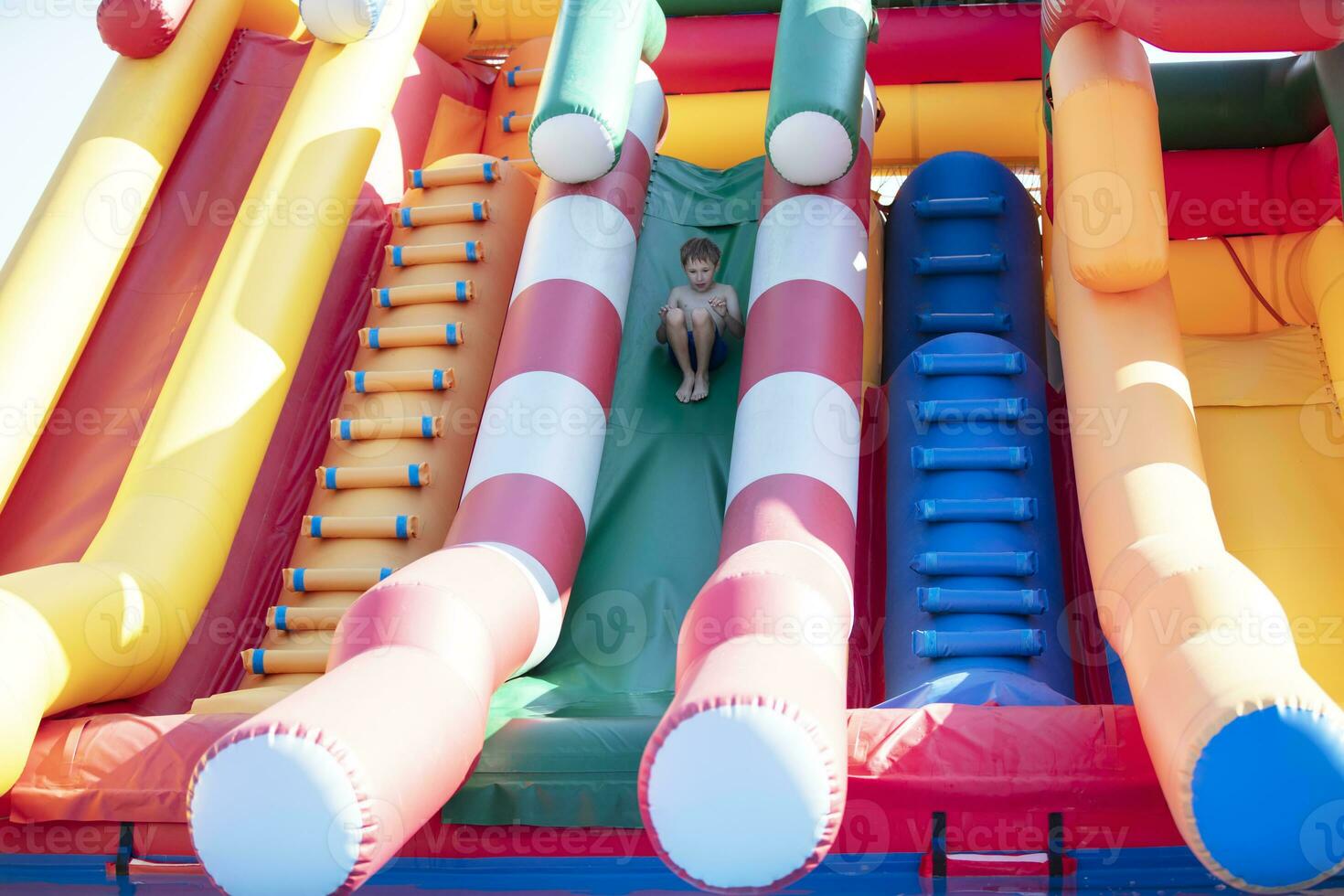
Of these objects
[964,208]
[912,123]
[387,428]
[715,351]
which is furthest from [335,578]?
[912,123]

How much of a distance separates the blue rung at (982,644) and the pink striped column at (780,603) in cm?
23

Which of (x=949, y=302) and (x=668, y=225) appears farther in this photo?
(x=668, y=225)

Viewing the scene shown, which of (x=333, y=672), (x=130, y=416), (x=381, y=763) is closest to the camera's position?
(x=381, y=763)

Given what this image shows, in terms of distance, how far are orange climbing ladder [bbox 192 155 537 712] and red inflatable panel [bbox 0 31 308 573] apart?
42 cm

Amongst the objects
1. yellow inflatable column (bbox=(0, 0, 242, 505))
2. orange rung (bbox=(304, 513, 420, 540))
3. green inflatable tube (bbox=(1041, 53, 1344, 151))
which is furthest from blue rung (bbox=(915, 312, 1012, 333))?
yellow inflatable column (bbox=(0, 0, 242, 505))

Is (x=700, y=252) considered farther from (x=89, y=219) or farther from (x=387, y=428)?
(x=89, y=219)

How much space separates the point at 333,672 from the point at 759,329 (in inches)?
48.2

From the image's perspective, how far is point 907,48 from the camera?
4102mm

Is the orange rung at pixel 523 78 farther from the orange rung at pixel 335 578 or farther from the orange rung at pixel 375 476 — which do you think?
the orange rung at pixel 335 578

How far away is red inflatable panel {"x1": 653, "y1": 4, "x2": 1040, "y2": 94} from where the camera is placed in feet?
13.4

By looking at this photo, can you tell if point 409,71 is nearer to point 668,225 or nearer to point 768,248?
point 668,225

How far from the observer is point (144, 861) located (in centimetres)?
230

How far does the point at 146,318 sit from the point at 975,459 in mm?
1940

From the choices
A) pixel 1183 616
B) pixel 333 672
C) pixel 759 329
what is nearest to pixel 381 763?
pixel 333 672
